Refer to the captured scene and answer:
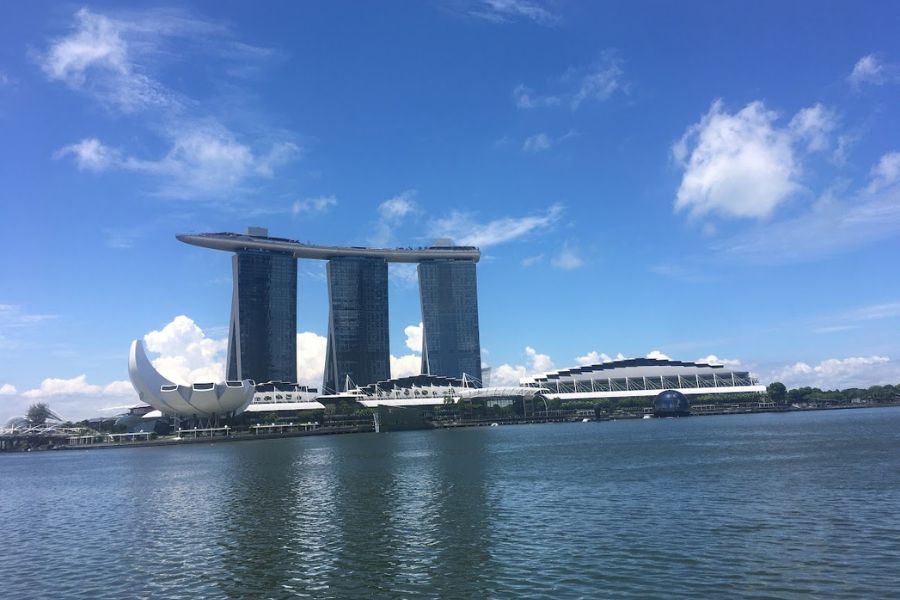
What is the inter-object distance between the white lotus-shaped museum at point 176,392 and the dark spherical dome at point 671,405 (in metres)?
109

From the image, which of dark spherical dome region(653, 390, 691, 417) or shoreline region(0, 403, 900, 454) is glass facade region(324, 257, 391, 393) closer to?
shoreline region(0, 403, 900, 454)

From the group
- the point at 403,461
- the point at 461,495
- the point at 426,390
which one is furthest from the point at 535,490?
the point at 426,390

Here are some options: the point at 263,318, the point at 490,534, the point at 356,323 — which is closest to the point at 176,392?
the point at 263,318

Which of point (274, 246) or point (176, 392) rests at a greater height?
point (274, 246)

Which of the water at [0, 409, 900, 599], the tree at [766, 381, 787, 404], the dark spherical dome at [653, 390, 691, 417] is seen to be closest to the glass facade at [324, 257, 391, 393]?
the dark spherical dome at [653, 390, 691, 417]

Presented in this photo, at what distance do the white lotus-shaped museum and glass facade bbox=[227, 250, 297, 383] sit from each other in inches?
1281

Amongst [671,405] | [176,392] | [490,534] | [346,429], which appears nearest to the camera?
[490,534]

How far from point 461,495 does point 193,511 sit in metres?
14.5

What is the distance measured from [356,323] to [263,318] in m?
29.7

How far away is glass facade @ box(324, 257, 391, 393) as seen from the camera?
190 metres

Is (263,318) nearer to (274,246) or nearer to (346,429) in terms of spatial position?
(274,246)

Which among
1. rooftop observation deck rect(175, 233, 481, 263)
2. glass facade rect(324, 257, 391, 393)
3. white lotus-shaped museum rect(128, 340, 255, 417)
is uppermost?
rooftop observation deck rect(175, 233, 481, 263)

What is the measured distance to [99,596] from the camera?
60.8 feet

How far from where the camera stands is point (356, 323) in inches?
7569
